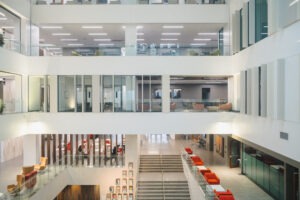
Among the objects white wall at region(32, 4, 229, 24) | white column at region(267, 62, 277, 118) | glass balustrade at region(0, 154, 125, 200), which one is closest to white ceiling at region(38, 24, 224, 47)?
white wall at region(32, 4, 229, 24)

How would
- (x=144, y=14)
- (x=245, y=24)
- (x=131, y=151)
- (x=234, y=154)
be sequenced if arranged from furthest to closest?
(x=131, y=151) → (x=234, y=154) → (x=144, y=14) → (x=245, y=24)

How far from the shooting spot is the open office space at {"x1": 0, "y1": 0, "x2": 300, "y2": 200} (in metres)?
15.8

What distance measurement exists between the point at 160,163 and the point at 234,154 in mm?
5215

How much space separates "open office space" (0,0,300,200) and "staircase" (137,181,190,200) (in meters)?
0.06

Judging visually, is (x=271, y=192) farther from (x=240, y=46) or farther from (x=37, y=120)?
(x=37, y=120)

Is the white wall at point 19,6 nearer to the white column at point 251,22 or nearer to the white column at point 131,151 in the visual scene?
the white column at point 131,151

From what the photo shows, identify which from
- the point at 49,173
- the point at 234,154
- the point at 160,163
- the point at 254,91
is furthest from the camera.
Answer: the point at 160,163

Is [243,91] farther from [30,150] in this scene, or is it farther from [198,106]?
[30,150]

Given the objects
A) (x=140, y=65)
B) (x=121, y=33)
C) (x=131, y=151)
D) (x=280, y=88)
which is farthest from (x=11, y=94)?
(x=280, y=88)

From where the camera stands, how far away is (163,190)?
20484mm

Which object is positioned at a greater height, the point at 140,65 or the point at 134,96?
the point at 140,65

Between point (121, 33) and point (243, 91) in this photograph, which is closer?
point (243, 91)

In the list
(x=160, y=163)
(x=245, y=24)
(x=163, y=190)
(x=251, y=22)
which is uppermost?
(x=245, y=24)

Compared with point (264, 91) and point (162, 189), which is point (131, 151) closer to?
point (162, 189)
